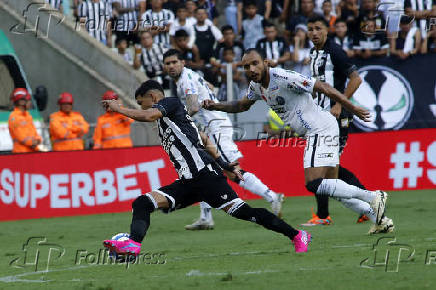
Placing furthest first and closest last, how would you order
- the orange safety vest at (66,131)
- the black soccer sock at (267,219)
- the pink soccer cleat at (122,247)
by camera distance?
the orange safety vest at (66,131) → the black soccer sock at (267,219) → the pink soccer cleat at (122,247)

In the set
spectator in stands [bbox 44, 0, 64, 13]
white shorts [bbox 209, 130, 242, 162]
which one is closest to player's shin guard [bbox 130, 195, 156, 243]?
white shorts [bbox 209, 130, 242, 162]

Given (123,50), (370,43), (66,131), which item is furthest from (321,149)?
Answer: (123,50)

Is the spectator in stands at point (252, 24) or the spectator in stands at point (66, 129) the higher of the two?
the spectator in stands at point (252, 24)

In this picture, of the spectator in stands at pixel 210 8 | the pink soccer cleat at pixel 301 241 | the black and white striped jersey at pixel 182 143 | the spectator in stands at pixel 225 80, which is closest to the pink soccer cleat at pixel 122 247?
the black and white striped jersey at pixel 182 143

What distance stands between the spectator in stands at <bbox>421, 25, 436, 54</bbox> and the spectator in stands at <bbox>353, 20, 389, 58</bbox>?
765 millimetres

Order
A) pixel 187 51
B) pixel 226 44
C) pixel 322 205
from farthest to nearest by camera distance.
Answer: pixel 226 44 < pixel 187 51 < pixel 322 205

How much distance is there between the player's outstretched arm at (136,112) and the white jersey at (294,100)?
148 centimetres

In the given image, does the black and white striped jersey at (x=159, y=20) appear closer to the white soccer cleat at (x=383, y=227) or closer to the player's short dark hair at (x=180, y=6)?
the player's short dark hair at (x=180, y=6)

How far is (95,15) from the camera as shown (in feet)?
63.3

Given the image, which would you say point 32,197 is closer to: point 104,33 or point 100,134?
point 100,134

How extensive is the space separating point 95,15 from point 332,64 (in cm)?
905

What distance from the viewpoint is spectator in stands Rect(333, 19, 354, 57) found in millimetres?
17891

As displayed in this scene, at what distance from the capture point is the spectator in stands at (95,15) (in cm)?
1916

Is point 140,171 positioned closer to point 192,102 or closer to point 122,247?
point 192,102
